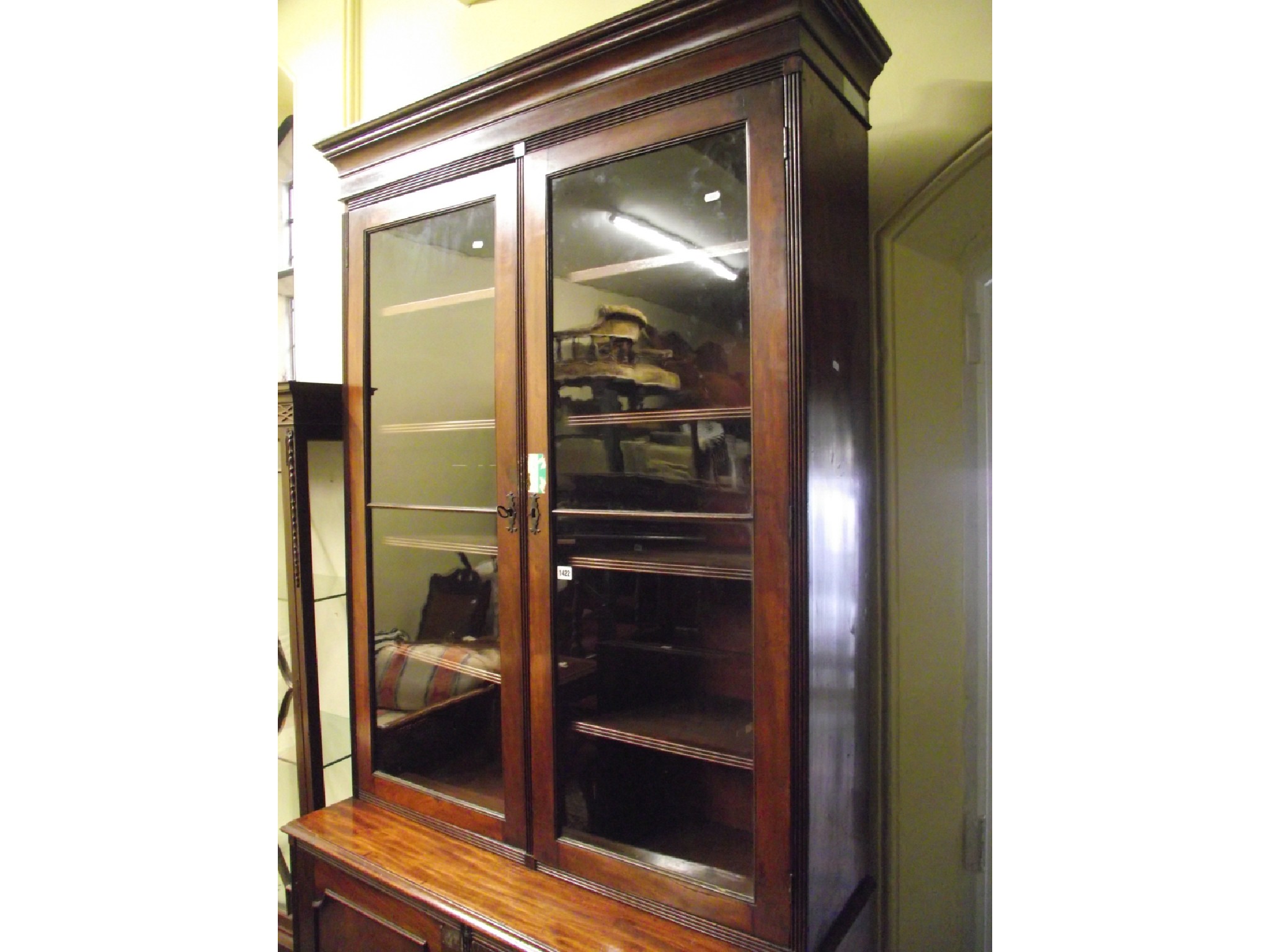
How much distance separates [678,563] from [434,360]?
1.90ft

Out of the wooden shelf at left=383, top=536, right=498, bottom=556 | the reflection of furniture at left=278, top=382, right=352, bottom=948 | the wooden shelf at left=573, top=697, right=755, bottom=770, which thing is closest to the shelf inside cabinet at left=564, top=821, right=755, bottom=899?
the wooden shelf at left=573, top=697, right=755, bottom=770

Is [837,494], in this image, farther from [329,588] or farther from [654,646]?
[329,588]

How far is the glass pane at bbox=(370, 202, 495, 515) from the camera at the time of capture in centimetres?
104

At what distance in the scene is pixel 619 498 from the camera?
92cm

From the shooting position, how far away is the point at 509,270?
97 cm

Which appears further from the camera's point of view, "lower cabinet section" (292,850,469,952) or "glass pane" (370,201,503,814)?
"glass pane" (370,201,503,814)

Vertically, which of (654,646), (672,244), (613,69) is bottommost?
(654,646)

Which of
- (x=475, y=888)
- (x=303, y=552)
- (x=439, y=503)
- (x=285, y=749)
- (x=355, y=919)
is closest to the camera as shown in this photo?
(x=475, y=888)

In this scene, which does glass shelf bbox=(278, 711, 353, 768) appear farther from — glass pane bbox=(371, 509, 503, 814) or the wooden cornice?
the wooden cornice

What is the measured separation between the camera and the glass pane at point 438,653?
1.07m

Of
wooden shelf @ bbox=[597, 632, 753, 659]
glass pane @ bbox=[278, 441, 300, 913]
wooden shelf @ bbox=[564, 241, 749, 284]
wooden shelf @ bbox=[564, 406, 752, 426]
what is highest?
wooden shelf @ bbox=[564, 241, 749, 284]

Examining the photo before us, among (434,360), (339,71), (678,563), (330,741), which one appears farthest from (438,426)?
(339,71)

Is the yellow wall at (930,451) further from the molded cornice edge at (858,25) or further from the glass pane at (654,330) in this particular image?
the glass pane at (654,330)
